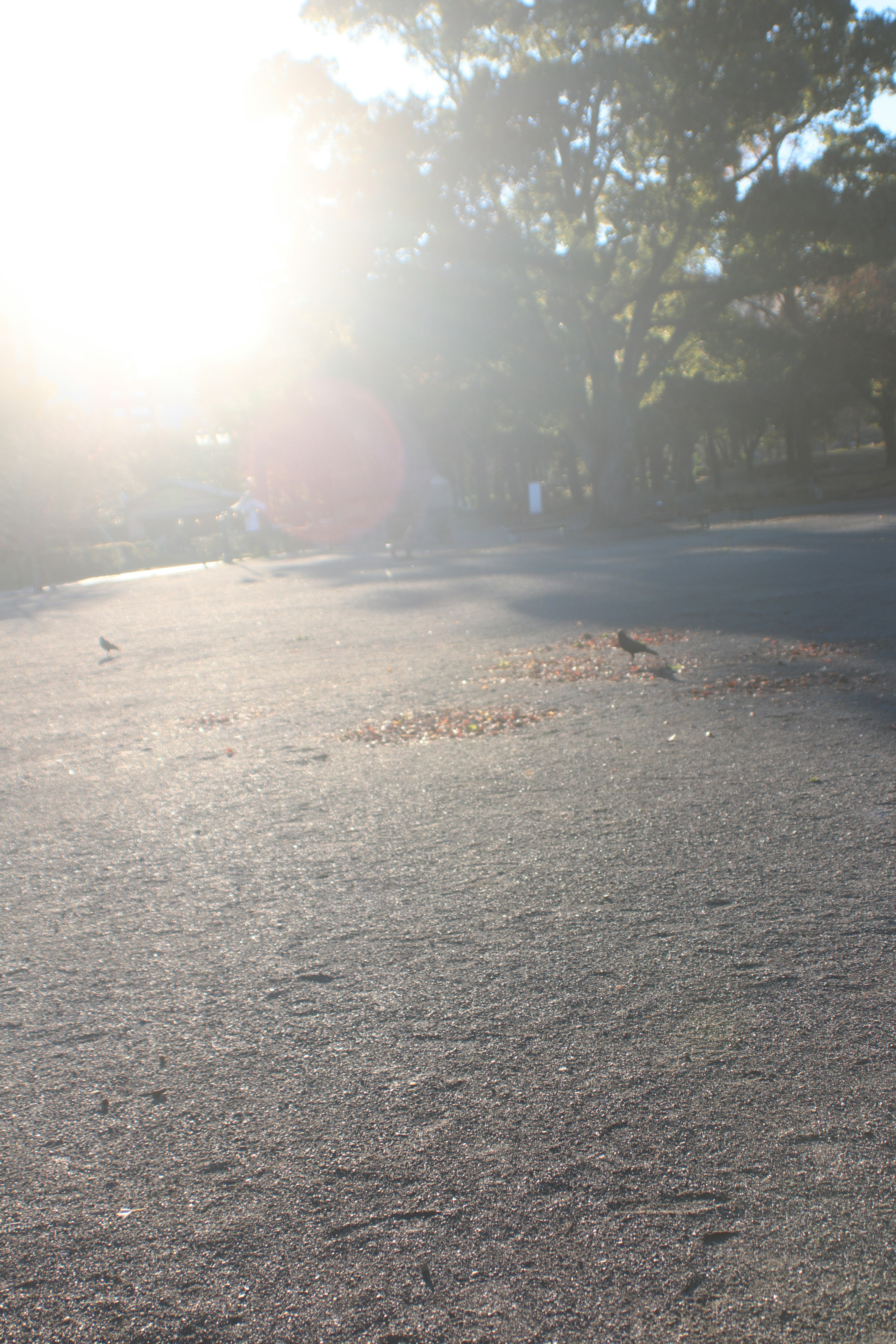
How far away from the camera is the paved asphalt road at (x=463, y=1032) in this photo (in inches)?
80.1

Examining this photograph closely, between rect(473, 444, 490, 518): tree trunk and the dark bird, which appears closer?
the dark bird

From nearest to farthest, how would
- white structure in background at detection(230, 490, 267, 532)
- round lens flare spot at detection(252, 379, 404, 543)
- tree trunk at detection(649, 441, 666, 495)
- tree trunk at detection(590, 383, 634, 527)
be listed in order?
tree trunk at detection(590, 383, 634, 527)
round lens flare spot at detection(252, 379, 404, 543)
white structure in background at detection(230, 490, 267, 532)
tree trunk at detection(649, 441, 666, 495)

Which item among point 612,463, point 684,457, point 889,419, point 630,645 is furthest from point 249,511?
point 630,645

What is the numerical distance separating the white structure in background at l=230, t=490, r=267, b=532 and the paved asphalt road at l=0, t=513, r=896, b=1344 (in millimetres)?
60882

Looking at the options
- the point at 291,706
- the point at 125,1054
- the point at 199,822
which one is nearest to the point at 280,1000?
the point at 125,1054

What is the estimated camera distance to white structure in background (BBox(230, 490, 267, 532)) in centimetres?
6656

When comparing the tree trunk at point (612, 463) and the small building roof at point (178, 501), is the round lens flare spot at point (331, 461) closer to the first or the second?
the small building roof at point (178, 501)

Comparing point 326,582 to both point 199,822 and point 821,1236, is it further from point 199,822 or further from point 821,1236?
point 821,1236

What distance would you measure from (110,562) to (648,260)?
86.1ft

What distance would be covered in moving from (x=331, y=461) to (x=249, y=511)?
13.2 m

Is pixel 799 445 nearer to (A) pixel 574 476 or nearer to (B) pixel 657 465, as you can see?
(A) pixel 574 476

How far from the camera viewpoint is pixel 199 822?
5535mm

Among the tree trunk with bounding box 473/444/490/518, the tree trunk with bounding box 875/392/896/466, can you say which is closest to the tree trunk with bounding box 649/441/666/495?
the tree trunk with bounding box 473/444/490/518

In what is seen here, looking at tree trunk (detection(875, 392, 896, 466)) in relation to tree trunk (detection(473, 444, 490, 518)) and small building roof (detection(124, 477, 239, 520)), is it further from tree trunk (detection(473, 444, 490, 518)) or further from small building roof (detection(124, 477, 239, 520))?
small building roof (detection(124, 477, 239, 520))
